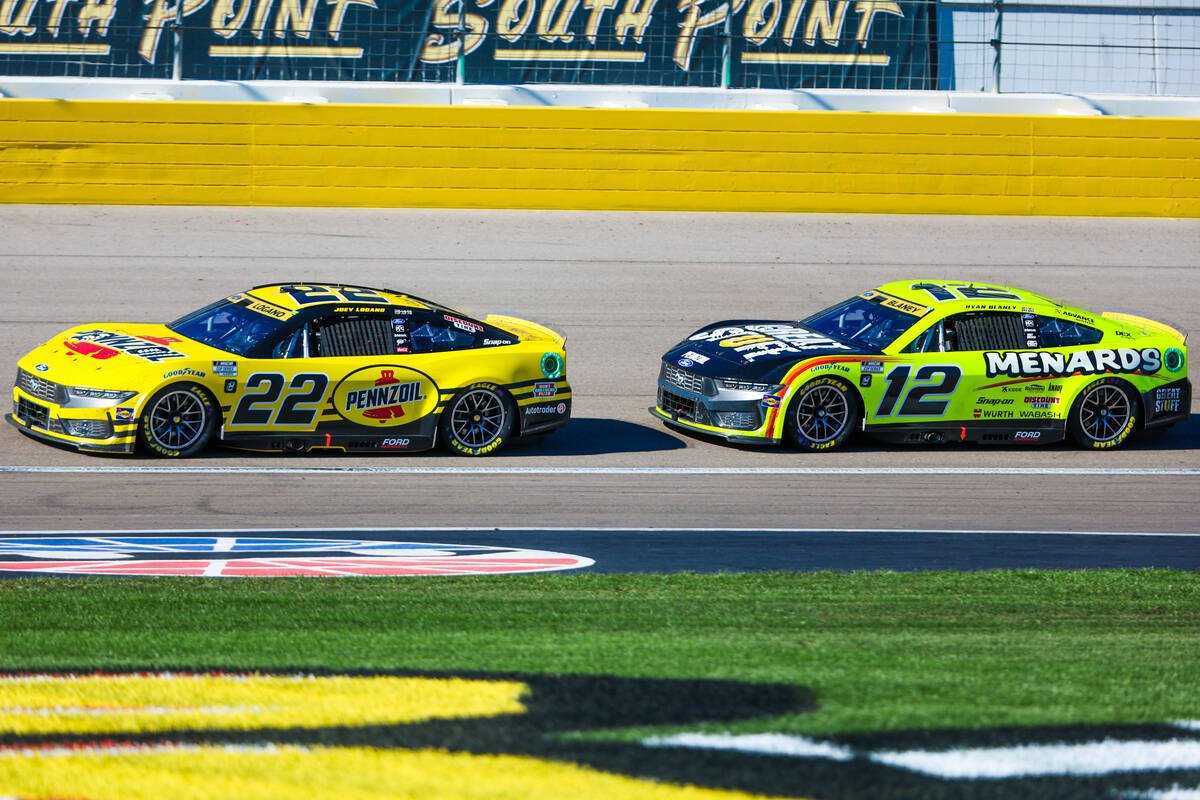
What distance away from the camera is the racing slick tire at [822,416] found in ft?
40.8

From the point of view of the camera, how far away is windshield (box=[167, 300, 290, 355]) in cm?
1121

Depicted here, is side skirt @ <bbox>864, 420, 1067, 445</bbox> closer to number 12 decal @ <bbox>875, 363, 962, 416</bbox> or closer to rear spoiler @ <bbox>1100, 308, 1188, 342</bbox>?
number 12 decal @ <bbox>875, 363, 962, 416</bbox>

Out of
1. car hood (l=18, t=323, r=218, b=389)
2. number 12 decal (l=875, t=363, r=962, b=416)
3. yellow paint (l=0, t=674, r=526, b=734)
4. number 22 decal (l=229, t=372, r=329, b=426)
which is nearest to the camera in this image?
yellow paint (l=0, t=674, r=526, b=734)

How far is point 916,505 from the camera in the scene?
10.8 metres

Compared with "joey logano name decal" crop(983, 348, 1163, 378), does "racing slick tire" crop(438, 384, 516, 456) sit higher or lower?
lower

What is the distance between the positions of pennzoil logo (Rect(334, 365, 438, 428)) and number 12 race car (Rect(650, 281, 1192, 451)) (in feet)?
7.96

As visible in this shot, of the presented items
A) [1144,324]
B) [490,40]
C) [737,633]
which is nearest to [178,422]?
[737,633]

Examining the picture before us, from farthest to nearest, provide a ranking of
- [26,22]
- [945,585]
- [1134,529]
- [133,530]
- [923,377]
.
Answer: [26,22] → [923,377] → [1134,529] → [133,530] → [945,585]

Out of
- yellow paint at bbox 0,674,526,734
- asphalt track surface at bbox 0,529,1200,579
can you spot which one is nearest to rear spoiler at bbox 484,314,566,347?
asphalt track surface at bbox 0,529,1200,579

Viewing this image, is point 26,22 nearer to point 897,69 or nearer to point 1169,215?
point 897,69

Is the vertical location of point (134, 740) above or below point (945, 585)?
above

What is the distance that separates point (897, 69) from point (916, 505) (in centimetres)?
1073

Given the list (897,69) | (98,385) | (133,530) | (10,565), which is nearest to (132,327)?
(98,385)

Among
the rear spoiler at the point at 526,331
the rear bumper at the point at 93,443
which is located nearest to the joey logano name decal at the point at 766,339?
the rear spoiler at the point at 526,331
